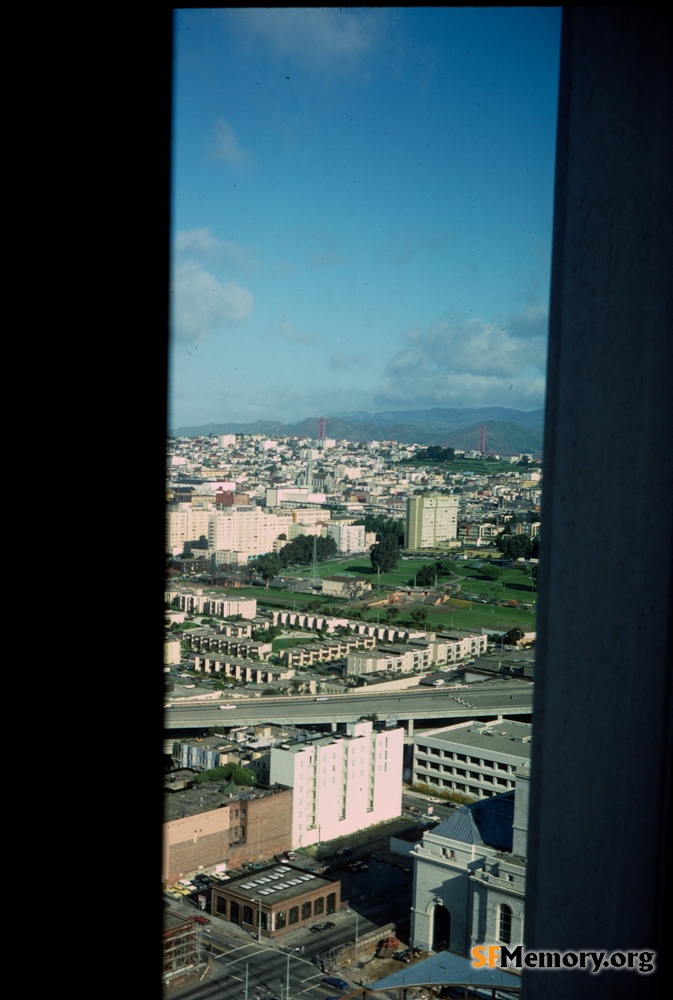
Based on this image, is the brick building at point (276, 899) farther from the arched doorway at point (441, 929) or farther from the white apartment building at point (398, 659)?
the white apartment building at point (398, 659)

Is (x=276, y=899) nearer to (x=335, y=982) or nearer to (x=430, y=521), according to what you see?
(x=335, y=982)

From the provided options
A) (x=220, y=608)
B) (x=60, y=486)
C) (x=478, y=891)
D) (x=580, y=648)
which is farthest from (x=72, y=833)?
(x=220, y=608)

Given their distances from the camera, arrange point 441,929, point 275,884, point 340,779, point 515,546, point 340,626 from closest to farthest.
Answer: point 515,546 < point 441,929 < point 275,884 < point 340,779 < point 340,626

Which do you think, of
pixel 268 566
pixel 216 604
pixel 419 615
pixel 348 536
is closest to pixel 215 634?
pixel 216 604

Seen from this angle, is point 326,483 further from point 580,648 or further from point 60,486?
point 60,486

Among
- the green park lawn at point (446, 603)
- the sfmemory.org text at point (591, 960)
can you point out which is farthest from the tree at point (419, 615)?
the sfmemory.org text at point (591, 960)
